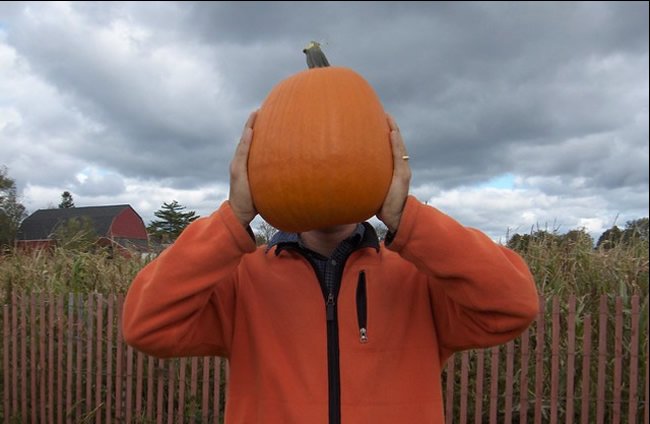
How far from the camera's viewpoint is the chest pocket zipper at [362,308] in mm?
1767

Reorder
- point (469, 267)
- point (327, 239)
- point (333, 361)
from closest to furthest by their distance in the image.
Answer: point (469, 267) < point (333, 361) < point (327, 239)

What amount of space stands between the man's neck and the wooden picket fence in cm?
316

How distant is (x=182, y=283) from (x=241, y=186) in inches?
13.3

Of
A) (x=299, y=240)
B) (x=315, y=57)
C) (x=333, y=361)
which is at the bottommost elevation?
(x=333, y=361)

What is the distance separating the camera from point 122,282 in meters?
6.53

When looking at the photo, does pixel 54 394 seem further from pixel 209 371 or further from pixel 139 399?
pixel 209 371

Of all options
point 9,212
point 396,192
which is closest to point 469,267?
point 396,192

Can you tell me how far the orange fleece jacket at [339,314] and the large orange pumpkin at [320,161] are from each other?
5.1 inches

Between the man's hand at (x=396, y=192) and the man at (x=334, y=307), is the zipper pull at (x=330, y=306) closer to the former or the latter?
the man at (x=334, y=307)

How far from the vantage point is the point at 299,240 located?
1942 mm

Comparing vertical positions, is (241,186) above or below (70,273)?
above

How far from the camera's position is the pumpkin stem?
1.99 m

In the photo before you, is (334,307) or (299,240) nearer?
(334,307)

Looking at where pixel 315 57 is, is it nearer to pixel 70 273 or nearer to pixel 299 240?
pixel 299 240
